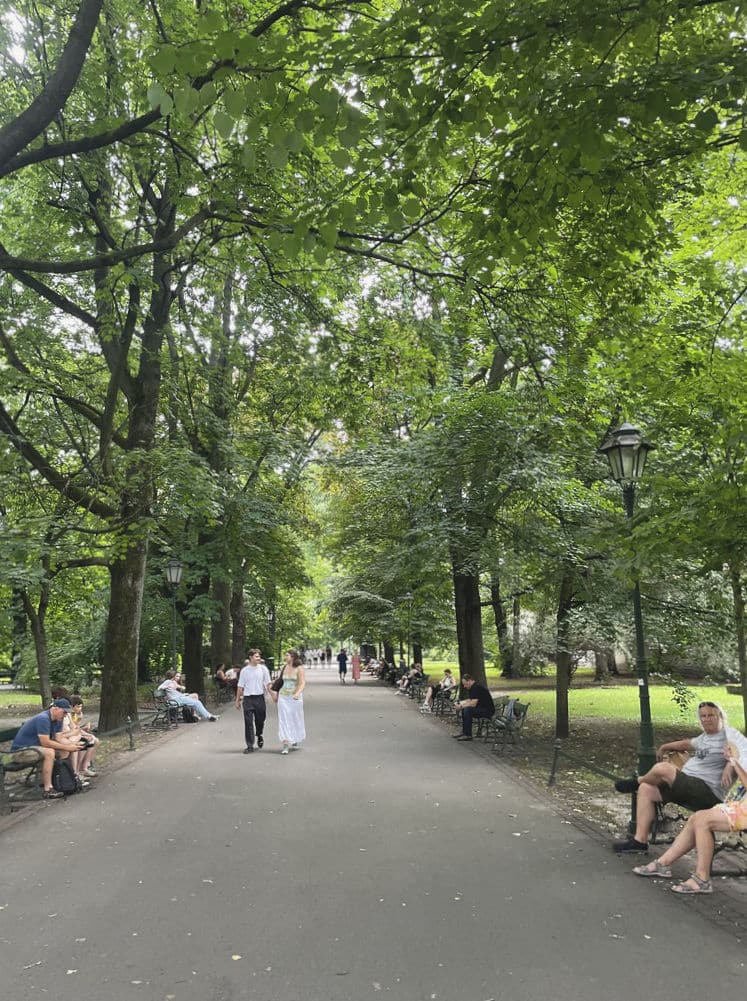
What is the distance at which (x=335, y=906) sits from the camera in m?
5.39

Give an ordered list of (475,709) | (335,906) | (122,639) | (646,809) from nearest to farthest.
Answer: (335,906) < (646,809) < (122,639) < (475,709)

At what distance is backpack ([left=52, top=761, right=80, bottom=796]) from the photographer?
9680 millimetres

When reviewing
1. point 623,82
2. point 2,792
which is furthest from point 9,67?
point 2,792

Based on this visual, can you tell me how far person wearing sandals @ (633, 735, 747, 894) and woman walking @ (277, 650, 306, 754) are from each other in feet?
26.8

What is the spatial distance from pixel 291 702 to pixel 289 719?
→ 0.36 metres

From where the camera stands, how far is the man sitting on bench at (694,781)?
650 centimetres

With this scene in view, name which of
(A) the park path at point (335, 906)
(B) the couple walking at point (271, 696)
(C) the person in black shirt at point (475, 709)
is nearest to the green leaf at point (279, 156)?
(A) the park path at point (335, 906)

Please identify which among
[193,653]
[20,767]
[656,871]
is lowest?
[656,871]

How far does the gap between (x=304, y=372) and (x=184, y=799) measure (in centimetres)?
706

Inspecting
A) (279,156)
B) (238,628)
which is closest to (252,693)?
(279,156)

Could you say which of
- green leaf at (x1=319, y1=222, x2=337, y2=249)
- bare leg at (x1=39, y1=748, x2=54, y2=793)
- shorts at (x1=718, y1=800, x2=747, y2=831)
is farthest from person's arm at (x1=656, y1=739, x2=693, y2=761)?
bare leg at (x1=39, y1=748, x2=54, y2=793)

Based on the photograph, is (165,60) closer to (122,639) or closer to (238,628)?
(122,639)

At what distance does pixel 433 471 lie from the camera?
48.1 feet

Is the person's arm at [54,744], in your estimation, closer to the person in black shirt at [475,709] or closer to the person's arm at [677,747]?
the person's arm at [677,747]
